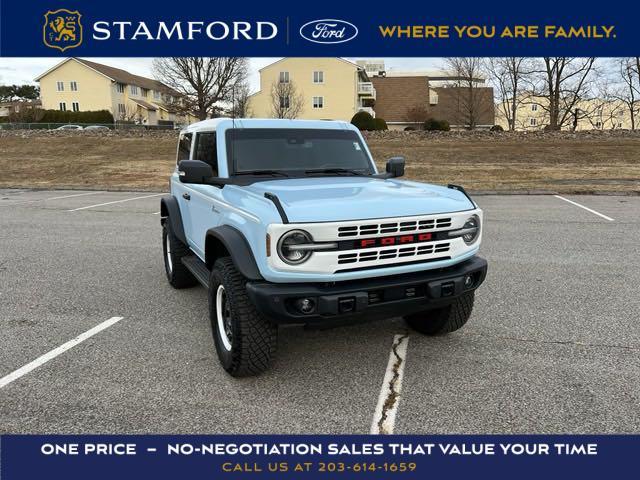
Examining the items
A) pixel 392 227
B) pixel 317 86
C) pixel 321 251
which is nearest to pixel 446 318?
pixel 392 227

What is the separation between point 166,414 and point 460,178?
54.8 ft

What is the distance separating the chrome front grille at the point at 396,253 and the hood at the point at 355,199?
9.0 inches

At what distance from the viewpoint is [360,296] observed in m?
3.14

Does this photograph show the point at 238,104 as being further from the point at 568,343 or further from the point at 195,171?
the point at 568,343

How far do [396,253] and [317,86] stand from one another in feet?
170

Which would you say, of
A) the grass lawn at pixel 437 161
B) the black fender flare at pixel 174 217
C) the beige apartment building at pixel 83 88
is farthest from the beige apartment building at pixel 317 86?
the black fender flare at pixel 174 217

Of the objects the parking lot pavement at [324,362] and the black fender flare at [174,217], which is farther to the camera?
the black fender flare at [174,217]

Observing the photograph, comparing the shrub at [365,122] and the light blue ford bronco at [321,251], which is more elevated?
the shrub at [365,122]

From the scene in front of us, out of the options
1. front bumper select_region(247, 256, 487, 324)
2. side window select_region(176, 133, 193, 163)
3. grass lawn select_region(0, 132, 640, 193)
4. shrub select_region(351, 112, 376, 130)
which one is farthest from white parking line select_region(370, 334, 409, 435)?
shrub select_region(351, 112, 376, 130)

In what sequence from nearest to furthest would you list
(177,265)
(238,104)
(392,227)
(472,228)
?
(392,227), (472,228), (177,265), (238,104)

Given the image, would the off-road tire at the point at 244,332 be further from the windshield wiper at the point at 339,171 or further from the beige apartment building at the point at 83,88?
the beige apartment building at the point at 83,88

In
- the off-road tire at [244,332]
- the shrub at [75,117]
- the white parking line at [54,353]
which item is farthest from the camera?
the shrub at [75,117]

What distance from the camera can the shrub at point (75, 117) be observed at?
53.4m
